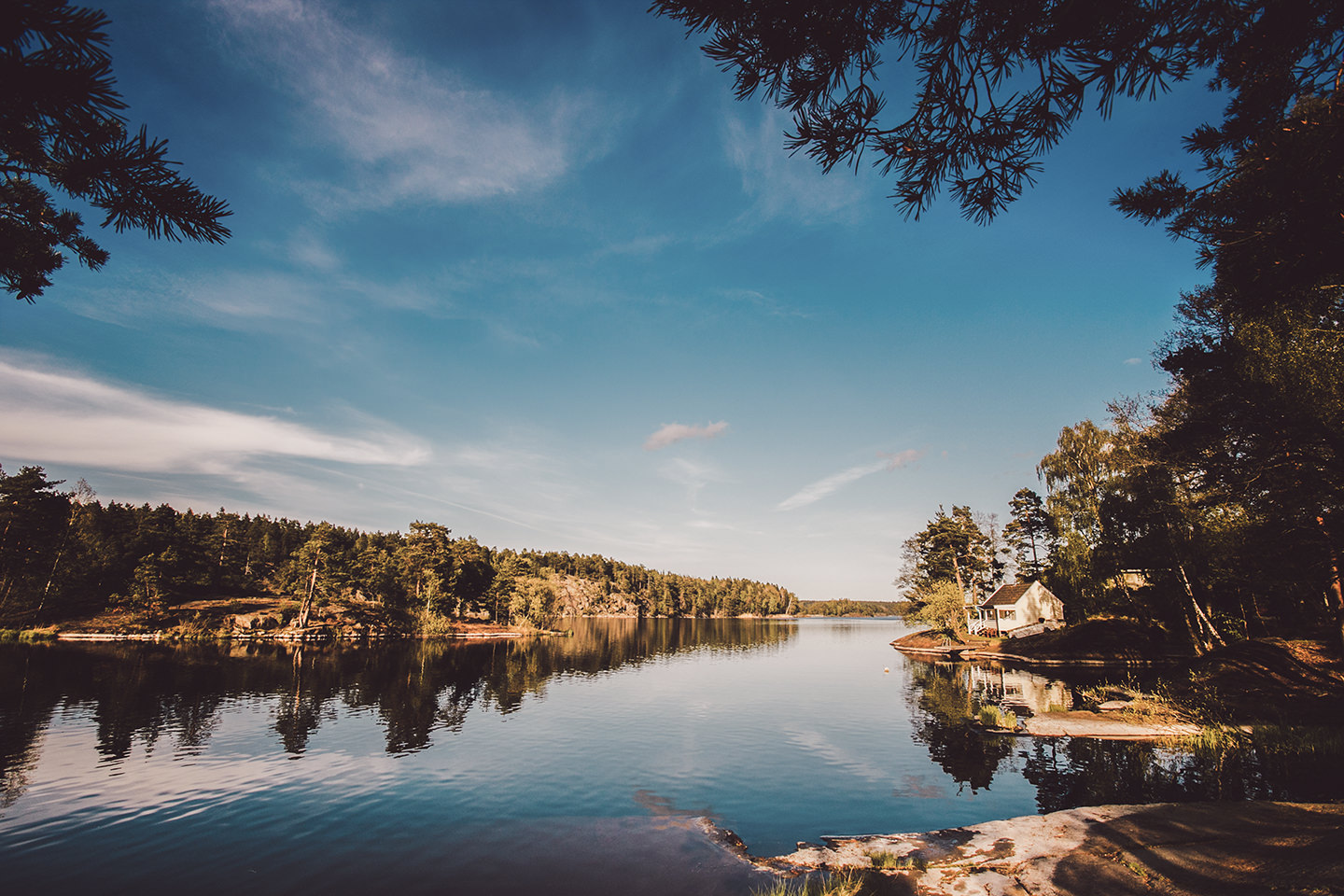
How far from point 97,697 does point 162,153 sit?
4968 cm

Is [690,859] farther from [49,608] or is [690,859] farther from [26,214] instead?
[49,608]

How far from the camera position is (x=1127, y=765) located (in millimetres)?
21547

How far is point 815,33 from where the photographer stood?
567 centimetres

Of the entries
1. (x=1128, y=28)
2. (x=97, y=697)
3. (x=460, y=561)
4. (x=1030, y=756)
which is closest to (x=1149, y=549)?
(x=1030, y=756)

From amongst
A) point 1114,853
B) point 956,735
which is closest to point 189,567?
point 956,735

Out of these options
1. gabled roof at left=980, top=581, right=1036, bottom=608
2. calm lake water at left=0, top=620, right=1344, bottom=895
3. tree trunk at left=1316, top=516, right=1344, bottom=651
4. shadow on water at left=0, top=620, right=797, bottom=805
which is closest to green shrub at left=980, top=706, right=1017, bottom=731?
calm lake water at left=0, top=620, right=1344, bottom=895

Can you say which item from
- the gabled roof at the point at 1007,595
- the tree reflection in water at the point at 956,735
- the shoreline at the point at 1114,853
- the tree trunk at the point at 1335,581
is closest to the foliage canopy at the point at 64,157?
the shoreline at the point at 1114,853

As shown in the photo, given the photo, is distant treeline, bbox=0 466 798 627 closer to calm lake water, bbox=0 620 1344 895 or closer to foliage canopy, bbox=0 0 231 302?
calm lake water, bbox=0 620 1344 895

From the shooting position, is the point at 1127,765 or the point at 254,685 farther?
the point at 254,685

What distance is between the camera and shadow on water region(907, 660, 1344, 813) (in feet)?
56.1

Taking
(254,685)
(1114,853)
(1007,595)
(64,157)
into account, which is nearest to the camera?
(64,157)

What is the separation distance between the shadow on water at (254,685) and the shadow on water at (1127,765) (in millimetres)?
27735

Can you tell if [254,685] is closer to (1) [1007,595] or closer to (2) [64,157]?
(2) [64,157]

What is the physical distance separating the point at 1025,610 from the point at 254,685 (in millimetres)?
92530
